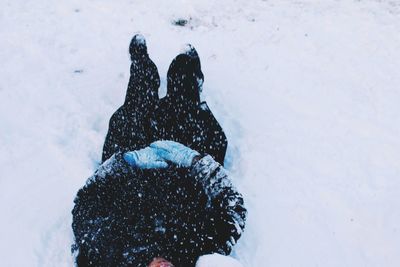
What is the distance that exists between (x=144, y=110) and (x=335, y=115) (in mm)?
2474

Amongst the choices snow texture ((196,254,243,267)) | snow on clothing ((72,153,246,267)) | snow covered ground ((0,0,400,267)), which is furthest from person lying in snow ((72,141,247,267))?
snow texture ((196,254,243,267))

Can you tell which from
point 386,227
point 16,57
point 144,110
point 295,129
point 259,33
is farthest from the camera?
point 259,33

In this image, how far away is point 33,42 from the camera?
19.9 ft

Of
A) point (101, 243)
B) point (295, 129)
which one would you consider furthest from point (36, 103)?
point (295, 129)

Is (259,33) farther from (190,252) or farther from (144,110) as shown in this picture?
(190,252)

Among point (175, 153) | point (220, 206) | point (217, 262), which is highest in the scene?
point (217, 262)

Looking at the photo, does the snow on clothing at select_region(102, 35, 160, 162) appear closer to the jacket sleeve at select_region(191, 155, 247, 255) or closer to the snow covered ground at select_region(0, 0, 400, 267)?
the snow covered ground at select_region(0, 0, 400, 267)

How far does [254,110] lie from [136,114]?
170cm

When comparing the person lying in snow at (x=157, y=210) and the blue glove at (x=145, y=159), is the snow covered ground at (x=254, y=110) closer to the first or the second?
the person lying in snow at (x=157, y=210)

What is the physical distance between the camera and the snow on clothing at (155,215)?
340 cm

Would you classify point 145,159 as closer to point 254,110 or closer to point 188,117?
point 188,117

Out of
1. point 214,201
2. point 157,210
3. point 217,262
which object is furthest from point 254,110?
point 217,262

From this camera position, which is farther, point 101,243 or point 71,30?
point 71,30

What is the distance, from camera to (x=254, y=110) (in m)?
5.19
